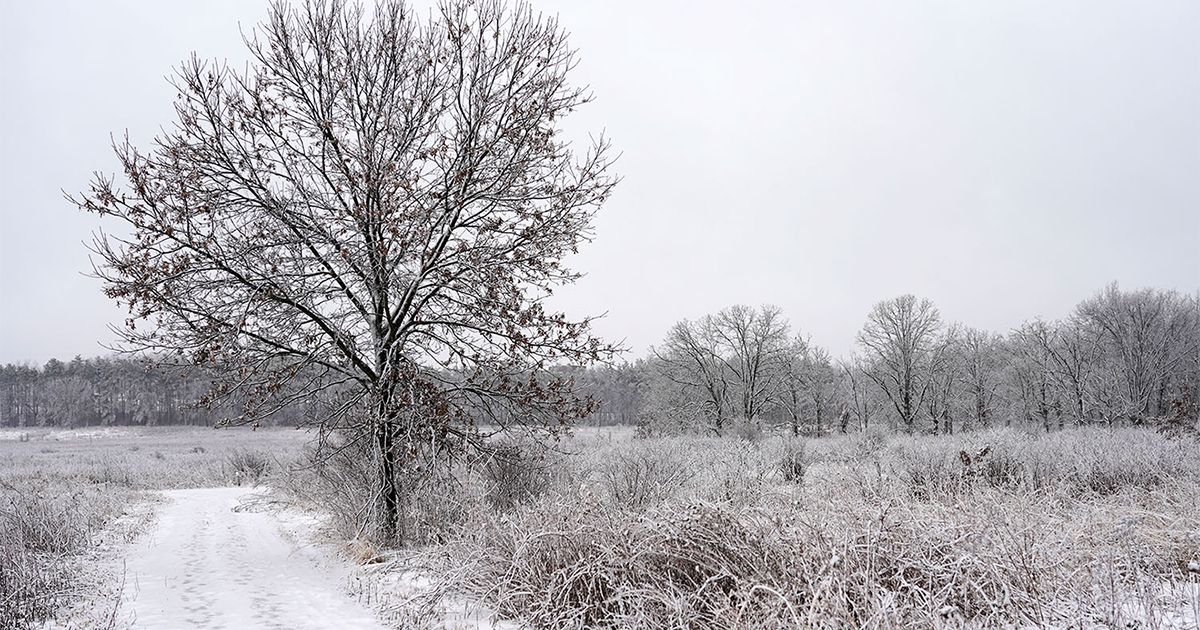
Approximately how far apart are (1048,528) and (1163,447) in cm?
1160

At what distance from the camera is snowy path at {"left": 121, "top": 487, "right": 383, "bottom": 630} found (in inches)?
259

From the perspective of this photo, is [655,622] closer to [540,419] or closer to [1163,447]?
[540,419]

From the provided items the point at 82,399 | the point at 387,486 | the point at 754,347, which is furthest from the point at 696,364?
the point at 82,399

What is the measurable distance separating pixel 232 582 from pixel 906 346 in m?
47.1

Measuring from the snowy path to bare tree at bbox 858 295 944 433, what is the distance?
143 ft

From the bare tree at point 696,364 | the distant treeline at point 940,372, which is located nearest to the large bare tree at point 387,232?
the distant treeline at point 940,372

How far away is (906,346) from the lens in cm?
4709

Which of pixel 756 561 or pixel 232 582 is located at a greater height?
pixel 756 561

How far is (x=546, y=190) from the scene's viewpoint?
31.9 ft

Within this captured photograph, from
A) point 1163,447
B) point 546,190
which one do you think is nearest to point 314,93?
point 546,190

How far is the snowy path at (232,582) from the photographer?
6.59 metres

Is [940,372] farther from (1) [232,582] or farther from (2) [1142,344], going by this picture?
(1) [232,582]

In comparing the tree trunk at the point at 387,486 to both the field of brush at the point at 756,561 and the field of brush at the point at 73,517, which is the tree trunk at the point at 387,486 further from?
the field of brush at the point at 73,517

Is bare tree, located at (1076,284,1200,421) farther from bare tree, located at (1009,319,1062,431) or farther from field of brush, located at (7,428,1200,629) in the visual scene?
field of brush, located at (7,428,1200,629)
